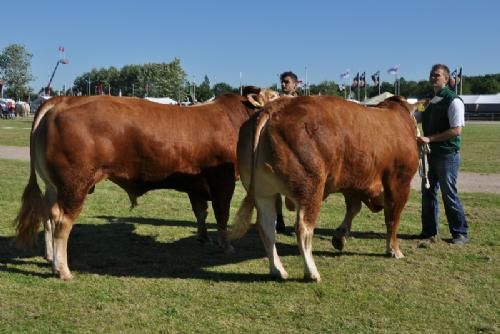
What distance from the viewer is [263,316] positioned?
4.64 m

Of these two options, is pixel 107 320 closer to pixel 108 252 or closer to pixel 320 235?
pixel 108 252

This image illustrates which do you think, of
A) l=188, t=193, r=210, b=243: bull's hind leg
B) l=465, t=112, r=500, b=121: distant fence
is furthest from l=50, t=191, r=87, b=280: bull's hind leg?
l=465, t=112, r=500, b=121: distant fence

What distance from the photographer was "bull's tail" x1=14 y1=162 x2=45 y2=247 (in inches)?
245

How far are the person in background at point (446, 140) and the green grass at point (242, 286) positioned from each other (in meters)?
0.35

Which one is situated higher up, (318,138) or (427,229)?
(318,138)

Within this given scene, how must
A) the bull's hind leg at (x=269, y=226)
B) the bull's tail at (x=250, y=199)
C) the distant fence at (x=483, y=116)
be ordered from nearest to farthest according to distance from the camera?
the bull's tail at (x=250, y=199) < the bull's hind leg at (x=269, y=226) < the distant fence at (x=483, y=116)

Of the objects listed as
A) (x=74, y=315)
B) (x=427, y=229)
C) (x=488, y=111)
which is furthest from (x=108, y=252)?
(x=488, y=111)

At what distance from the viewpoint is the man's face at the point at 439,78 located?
7.20 meters

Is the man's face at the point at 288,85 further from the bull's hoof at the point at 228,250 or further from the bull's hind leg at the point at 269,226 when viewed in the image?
the bull's hind leg at the point at 269,226

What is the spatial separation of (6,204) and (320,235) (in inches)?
207

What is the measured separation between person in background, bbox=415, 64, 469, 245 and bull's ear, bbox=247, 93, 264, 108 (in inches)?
83.9

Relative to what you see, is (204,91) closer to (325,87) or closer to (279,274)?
(325,87)

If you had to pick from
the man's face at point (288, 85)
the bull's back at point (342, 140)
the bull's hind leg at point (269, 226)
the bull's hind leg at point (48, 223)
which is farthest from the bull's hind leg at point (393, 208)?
the bull's hind leg at point (48, 223)

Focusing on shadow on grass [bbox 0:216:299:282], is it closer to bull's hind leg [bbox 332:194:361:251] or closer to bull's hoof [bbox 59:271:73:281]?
bull's hoof [bbox 59:271:73:281]
